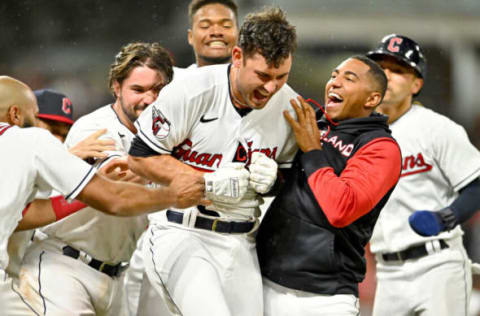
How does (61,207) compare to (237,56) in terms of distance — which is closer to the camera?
(237,56)

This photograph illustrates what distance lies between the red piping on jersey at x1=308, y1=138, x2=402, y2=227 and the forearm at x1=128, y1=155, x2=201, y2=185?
22.0 inches

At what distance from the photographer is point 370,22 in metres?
12.9

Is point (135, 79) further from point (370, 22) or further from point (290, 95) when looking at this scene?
point (370, 22)

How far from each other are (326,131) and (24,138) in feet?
4.54

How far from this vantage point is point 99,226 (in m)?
3.65

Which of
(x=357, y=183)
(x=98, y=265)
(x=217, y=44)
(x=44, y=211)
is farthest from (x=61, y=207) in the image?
(x=217, y=44)

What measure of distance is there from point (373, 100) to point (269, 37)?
2.18 feet

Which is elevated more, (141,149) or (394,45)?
(394,45)

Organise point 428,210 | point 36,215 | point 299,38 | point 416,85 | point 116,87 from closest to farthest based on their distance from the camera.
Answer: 1. point 36,215
2. point 116,87
3. point 428,210
4. point 416,85
5. point 299,38

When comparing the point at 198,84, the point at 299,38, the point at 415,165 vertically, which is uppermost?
→ the point at 198,84

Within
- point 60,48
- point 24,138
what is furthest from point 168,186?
point 60,48

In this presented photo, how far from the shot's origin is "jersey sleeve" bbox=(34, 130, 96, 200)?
288cm

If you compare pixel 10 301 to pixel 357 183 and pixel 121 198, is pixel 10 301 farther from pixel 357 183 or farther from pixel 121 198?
pixel 357 183

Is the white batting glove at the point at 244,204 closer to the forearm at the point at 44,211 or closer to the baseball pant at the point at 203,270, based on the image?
the baseball pant at the point at 203,270
